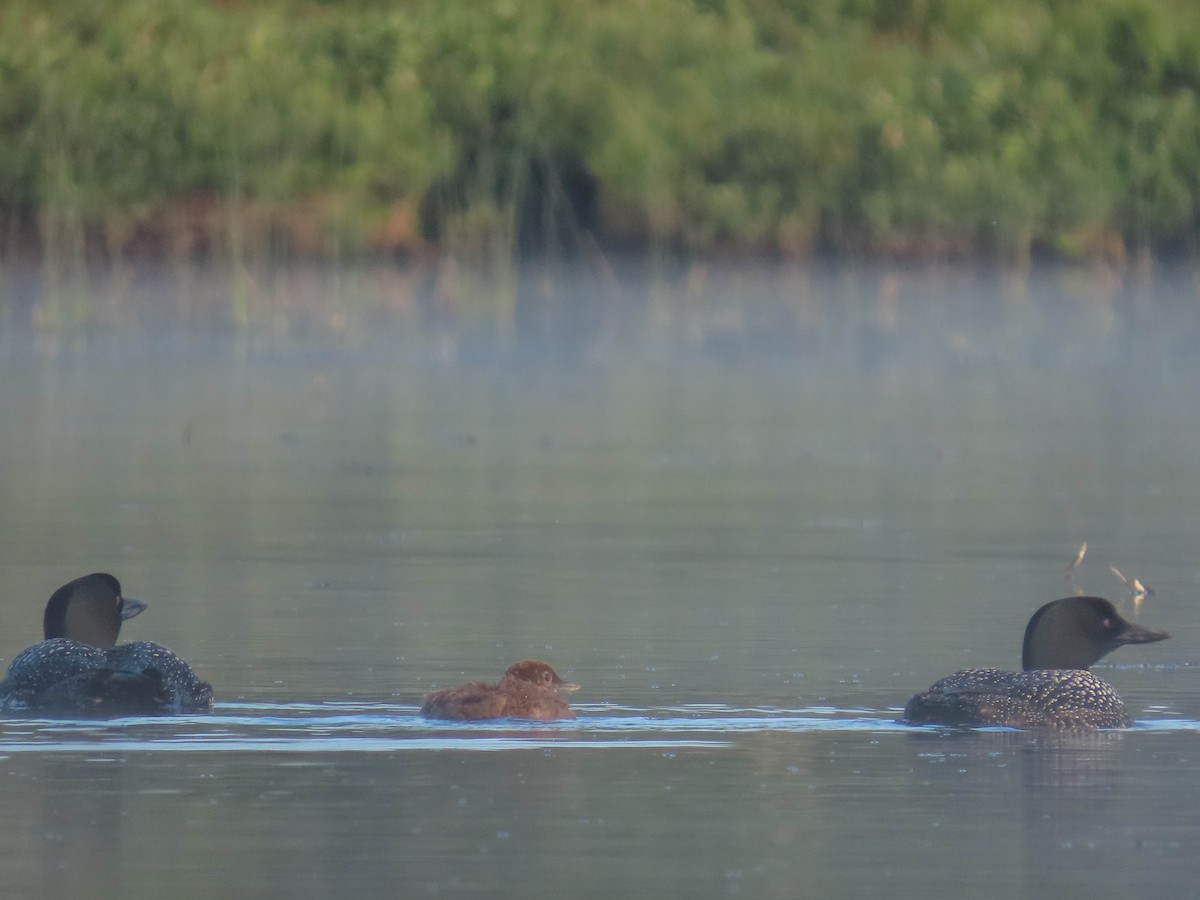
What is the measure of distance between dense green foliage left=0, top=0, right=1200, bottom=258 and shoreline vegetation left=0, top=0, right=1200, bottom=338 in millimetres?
34

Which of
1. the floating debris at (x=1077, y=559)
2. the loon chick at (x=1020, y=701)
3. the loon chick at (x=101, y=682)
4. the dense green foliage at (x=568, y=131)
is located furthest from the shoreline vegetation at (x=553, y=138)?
the loon chick at (x=1020, y=701)

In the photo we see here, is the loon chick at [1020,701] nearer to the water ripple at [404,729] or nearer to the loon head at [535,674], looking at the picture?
the water ripple at [404,729]

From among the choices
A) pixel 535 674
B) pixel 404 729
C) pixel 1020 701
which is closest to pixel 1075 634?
pixel 1020 701

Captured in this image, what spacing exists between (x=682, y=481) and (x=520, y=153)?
15.1m

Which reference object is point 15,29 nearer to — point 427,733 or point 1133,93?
point 1133,93

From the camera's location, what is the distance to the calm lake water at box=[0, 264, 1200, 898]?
6.62 meters

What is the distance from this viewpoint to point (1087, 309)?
104 feet

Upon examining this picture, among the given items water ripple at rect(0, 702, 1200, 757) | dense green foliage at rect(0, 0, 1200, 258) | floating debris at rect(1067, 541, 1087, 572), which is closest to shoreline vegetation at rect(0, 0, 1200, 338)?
dense green foliage at rect(0, 0, 1200, 258)

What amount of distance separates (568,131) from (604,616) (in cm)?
2022

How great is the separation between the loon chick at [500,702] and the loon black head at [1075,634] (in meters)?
1.54

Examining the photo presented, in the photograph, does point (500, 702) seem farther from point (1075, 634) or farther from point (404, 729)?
point (1075, 634)

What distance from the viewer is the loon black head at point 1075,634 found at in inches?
354

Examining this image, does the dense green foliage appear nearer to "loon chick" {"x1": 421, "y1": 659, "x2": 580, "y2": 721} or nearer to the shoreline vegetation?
the shoreline vegetation

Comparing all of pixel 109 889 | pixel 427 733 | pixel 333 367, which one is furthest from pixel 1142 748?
pixel 333 367
